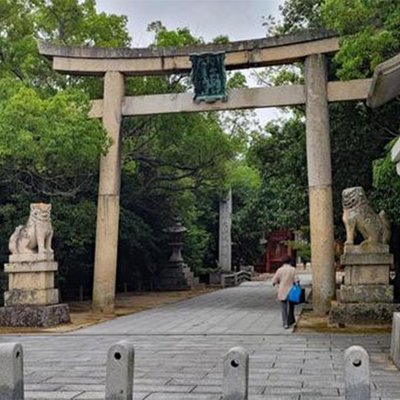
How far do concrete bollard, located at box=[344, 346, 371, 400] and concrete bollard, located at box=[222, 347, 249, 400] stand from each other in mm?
839

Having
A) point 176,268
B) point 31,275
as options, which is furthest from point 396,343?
point 176,268

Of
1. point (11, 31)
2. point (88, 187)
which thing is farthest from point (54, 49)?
point (88, 187)

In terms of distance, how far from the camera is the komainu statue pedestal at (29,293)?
14562 millimetres

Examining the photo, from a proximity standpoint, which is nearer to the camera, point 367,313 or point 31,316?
point 367,313

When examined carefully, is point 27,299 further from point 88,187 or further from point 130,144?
point 130,144

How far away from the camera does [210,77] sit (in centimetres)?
1745

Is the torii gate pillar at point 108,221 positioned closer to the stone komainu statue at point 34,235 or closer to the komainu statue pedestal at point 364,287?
the stone komainu statue at point 34,235

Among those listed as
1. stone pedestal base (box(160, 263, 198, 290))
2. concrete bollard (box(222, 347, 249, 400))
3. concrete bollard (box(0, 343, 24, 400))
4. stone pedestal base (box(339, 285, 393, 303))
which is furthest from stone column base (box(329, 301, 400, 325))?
stone pedestal base (box(160, 263, 198, 290))

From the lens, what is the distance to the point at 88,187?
63.4 ft

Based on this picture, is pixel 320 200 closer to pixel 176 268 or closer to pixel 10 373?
pixel 10 373

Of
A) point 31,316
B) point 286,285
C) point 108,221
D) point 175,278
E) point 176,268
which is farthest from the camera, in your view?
point 176,268

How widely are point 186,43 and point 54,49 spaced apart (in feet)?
14.6

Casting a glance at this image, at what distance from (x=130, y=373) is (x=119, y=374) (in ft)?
0.35

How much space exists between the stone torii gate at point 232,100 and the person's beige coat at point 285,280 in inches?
113
